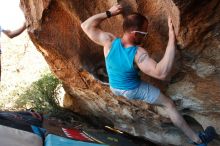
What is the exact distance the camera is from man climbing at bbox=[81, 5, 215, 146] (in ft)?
13.5

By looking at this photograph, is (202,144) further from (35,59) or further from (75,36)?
(35,59)

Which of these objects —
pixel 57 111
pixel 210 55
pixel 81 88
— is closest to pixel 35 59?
pixel 57 111

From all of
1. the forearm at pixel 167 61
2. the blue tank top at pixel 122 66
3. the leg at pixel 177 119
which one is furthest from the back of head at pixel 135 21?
the leg at pixel 177 119

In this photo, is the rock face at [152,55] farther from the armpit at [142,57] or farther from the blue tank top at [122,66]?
the blue tank top at [122,66]

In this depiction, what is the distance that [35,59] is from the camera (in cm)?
1376

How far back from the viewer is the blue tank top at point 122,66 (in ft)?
14.3

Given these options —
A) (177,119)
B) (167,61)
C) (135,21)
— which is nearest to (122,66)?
(135,21)

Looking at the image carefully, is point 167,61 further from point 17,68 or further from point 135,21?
point 17,68

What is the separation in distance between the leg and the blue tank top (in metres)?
0.36

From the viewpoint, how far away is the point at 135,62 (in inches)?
170

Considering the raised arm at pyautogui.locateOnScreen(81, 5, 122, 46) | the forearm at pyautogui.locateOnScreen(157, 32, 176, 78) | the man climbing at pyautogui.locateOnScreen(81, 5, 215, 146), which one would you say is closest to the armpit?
the man climbing at pyautogui.locateOnScreen(81, 5, 215, 146)

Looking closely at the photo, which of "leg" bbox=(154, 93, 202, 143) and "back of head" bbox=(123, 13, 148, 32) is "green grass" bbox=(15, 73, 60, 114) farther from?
"back of head" bbox=(123, 13, 148, 32)

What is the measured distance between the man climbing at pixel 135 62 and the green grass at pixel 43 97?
4302 mm

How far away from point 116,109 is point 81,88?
72 centimetres
